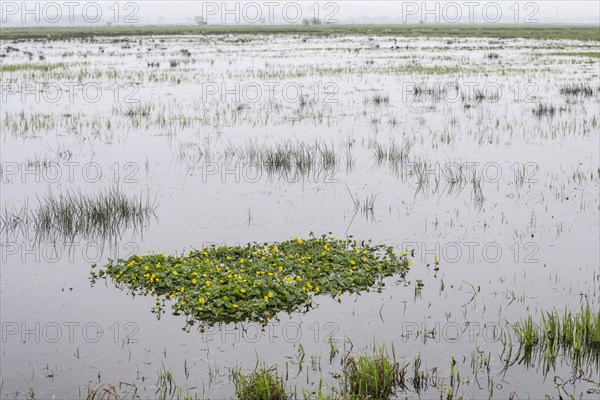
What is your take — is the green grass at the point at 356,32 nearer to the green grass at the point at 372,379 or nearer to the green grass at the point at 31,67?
the green grass at the point at 31,67

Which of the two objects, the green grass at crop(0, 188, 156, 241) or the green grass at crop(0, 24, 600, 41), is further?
the green grass at crop(0, 24, 600, 41)

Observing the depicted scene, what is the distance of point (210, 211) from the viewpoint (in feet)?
45.6

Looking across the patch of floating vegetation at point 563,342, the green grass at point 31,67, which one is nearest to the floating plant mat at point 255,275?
the patch of floating vegetation at point 563,342

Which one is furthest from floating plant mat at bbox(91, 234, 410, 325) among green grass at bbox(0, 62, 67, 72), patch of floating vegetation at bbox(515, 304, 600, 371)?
green grass at bbox(0, 62, 67, 72)

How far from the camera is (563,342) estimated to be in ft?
26.3

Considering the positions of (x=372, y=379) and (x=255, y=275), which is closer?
(x=372, y=379)

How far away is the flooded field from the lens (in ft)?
25.1

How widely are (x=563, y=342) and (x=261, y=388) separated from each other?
11.3 ft

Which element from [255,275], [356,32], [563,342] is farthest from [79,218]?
[356,32]

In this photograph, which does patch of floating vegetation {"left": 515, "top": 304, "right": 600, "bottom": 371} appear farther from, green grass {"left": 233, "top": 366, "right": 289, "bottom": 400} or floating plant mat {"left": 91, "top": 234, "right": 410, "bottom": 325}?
green grass {"left": 233, "top": 366, "right": 289, "bottom": 400}

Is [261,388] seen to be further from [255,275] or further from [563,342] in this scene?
[563,342]

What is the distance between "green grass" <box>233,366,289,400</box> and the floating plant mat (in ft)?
6.09

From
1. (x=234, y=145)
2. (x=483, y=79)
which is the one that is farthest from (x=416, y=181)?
(x=483, y=79)

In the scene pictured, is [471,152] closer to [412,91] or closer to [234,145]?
[234,145]
